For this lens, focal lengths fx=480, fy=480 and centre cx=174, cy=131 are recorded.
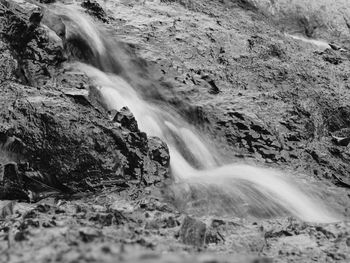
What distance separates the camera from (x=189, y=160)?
11.6 meters

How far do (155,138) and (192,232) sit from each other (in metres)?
4.04

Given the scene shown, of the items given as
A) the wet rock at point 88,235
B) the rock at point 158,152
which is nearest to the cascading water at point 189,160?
the rock at point 158,152

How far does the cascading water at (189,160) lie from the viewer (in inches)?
379

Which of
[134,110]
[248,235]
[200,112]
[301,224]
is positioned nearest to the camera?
[248,235]

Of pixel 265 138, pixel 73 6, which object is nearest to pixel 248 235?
pixel 265 138

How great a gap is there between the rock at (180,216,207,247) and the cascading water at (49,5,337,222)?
2.00m

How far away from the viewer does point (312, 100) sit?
15.0 metres

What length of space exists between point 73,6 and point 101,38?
2.41 meters

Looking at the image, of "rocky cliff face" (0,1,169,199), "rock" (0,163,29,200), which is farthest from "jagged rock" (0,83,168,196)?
"rock" (0,163,29,200)

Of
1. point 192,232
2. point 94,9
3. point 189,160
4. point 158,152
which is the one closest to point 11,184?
point 158,152

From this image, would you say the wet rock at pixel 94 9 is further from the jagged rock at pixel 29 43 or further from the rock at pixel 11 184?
the rock at pixel 11 184

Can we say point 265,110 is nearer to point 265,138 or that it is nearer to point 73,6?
point 265,138

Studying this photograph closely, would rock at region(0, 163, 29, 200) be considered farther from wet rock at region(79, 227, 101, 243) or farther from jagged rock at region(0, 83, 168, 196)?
wet rock at region(79, 227, 101, 243)

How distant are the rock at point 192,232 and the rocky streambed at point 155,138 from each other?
0.02 metres
